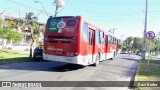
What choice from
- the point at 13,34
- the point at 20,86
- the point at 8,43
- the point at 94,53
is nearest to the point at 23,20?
the point at 13,34

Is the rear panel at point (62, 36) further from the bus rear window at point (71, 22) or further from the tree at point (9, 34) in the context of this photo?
the tree at point (9, 34)

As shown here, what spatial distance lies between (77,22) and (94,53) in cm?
425

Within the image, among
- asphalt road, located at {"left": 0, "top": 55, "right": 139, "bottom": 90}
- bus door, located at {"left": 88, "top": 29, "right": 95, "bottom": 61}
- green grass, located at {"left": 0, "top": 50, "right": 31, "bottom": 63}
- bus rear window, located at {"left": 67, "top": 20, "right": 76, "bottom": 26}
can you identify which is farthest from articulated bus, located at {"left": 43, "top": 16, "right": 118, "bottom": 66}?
green grass, located at {"left": 0, "top": 50, "right": 31, "bottom": 63}

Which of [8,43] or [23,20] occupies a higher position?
[23,20]

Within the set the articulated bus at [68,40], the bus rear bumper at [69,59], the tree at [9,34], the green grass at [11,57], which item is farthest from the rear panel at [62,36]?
the tree at [9,34]

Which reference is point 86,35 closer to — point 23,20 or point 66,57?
point 66,57

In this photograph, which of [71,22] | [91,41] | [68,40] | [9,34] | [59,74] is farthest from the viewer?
[9,34]

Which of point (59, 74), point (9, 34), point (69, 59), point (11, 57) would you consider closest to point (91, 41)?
point (69, 59)

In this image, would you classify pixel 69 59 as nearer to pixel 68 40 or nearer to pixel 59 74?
pixel 68 40

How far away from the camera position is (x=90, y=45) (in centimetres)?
1764

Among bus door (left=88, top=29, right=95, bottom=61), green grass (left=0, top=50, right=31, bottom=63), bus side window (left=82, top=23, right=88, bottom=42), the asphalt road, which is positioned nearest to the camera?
the asphalt road

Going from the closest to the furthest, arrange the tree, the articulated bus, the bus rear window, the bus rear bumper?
1. the bus rear bumper
2. the articulated bus
3. the bus rear window
4. the tree

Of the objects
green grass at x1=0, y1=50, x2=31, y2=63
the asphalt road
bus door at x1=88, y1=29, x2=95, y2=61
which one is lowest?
the asphalt road

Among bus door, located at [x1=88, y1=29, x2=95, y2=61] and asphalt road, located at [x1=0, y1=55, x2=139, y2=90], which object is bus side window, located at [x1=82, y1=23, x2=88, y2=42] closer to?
bus door, located at [x1=88, y1=29, x2=95, y2=61]
